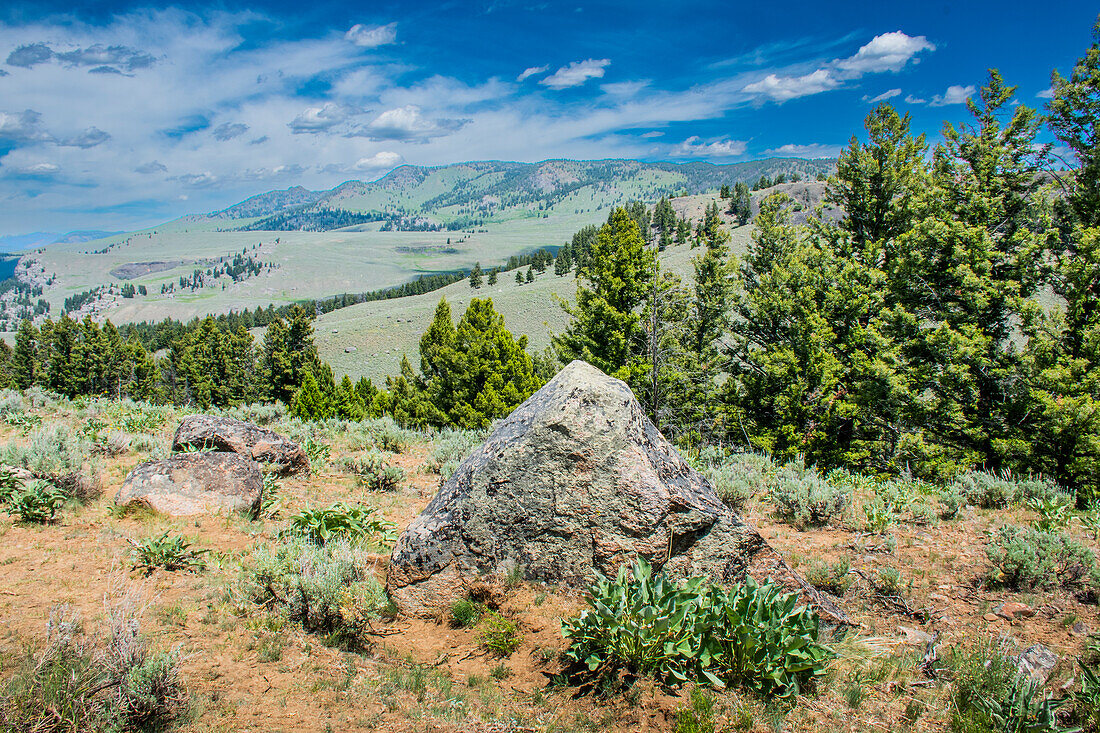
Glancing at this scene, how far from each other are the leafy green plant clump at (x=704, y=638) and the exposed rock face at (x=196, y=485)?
5344mm

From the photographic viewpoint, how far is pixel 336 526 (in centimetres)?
639

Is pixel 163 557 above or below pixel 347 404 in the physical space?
above

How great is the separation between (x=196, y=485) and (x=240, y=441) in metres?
2.33

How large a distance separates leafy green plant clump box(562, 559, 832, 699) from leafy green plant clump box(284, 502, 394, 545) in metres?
3.45

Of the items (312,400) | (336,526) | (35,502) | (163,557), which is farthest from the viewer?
(312,400)

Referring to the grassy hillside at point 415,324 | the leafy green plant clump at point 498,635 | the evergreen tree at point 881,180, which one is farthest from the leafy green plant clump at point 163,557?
the grassy hillside at point 415,324

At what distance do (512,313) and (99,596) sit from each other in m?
85.5

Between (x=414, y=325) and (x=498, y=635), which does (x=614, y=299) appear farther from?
(x=414, y=325)

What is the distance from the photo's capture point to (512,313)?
293ft

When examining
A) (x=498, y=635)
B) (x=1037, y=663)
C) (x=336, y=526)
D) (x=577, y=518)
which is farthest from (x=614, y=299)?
(x=1037, y=663)

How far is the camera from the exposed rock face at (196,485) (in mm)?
6746

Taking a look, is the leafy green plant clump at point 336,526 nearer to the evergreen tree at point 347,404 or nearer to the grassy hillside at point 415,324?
the evergreen tree at point 347,404

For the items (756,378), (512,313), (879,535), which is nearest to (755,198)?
(512,313)

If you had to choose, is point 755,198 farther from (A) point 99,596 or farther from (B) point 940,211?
(A) point 99,596
